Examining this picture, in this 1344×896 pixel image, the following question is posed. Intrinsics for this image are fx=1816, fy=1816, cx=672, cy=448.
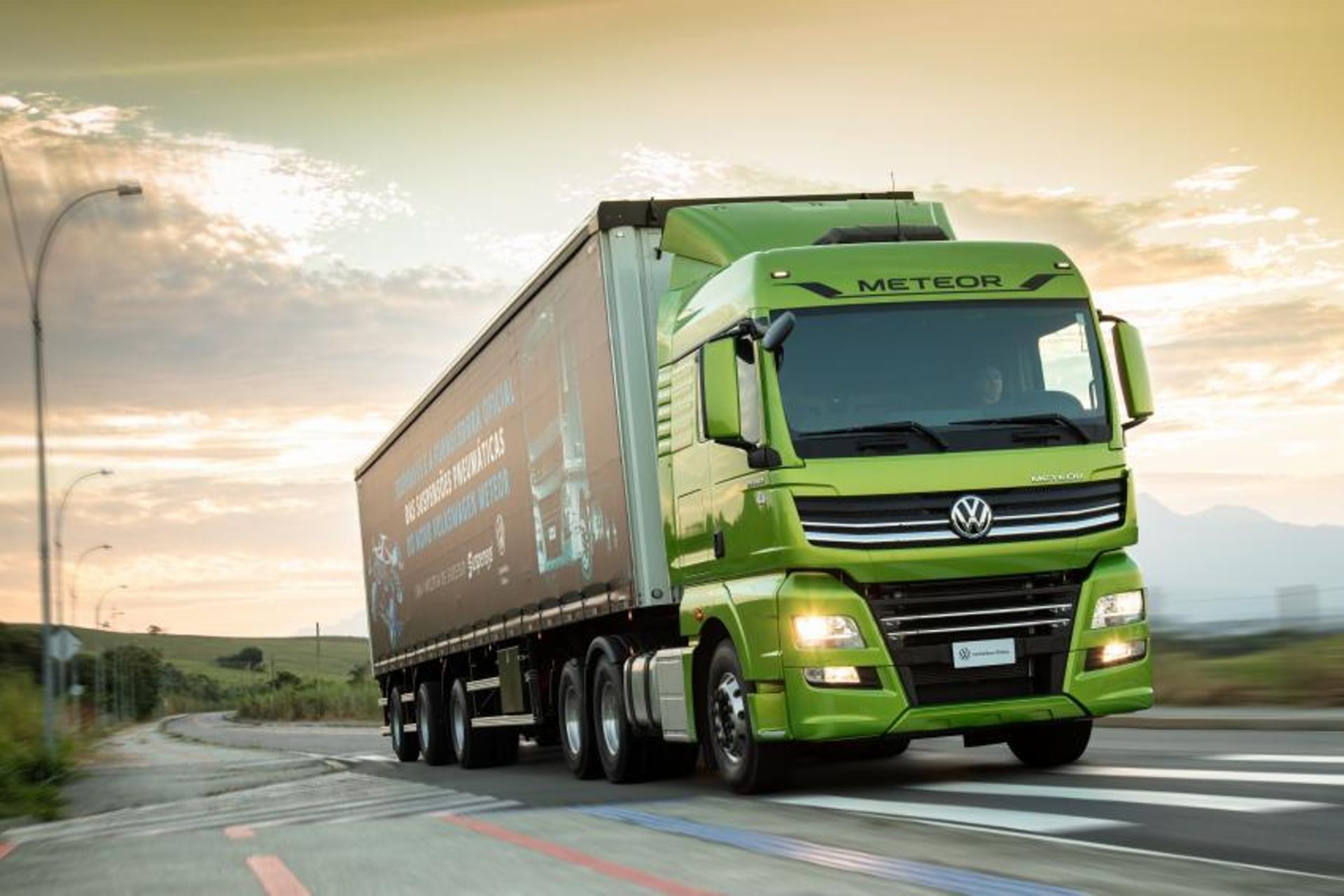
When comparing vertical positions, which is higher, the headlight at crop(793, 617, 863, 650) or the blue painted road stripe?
the headlight at crop(793, 617, 863, 650)

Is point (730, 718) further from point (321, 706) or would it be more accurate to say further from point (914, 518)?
point (321, 706)

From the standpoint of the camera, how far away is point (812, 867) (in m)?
7.97

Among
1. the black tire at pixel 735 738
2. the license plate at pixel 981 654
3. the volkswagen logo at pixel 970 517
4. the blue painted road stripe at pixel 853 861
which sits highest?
the volkswagen logo at pixel 970 517

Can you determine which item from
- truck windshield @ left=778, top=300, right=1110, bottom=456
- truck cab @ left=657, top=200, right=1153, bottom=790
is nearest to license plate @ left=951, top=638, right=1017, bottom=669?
truck cab @ left=657, top=200, right=1153, bottom=790

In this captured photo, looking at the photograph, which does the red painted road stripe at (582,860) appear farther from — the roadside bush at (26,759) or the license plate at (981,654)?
the roadside bush at (26,759)

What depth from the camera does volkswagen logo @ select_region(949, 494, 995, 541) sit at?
11.2m

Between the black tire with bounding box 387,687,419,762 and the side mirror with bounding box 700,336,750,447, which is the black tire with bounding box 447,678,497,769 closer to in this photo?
the black tire with bounding box 387,687,419,762

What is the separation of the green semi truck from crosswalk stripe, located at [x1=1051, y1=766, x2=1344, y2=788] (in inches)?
16.0

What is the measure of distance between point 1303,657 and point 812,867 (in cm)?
1092

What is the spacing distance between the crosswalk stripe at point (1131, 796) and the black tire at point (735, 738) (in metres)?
0.98

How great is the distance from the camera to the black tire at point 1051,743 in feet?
41.7

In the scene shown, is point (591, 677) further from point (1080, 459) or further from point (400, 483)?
point (400, 483)

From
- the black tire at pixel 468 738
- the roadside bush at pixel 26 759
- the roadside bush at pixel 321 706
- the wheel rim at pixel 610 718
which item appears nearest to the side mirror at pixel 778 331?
the wheel rim at pixel 610 718

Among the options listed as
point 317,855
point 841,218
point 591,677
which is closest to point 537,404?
point 591,677
